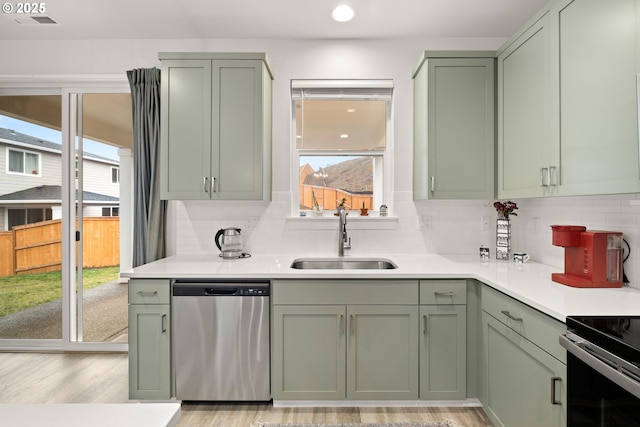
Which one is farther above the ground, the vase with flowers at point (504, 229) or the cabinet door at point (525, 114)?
the cabinet door at point (525, 114)

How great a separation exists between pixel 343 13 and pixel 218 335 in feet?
7.74

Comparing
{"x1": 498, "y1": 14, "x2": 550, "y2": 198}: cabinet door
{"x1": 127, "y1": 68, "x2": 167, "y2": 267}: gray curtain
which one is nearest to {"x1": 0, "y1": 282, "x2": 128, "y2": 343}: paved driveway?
{"x1": 127, "y1": 68, "x2": 167, "y2": 267}: gray curtain

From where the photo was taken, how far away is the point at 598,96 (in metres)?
1.64

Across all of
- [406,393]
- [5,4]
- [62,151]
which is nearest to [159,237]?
[62,151]

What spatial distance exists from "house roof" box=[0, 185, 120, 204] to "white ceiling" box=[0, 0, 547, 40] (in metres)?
1.24

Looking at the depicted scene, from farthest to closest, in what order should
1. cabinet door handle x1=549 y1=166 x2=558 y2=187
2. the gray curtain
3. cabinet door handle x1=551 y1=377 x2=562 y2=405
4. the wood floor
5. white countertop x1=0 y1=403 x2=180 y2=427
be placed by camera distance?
the gray curtain
the wood floor
cabinet door handle x1=549 y1=166 x2=558 y2=187
cabinet door handle x1=551 y1=377 x2=562 y2=405
white countertop x1=0 y1=403 x2=180 y2=427

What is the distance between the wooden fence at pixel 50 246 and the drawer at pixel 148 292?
110cm

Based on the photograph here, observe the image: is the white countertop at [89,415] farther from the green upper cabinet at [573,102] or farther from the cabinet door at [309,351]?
the green upper cabinet at [573,102]

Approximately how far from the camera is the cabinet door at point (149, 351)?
7.60 ft

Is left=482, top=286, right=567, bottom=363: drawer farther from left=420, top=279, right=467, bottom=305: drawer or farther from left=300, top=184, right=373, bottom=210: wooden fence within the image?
left=300, top=184, right=373, bottom=210: wooden fence

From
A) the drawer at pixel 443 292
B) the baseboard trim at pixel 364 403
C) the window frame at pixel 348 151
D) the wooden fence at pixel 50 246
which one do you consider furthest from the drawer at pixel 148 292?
the drawer at pixel 443 292

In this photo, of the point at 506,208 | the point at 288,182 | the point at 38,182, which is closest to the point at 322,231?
the point at 288,182

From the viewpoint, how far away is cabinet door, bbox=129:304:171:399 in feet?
7.60

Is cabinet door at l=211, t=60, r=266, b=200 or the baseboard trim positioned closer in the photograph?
the baseboard trim
